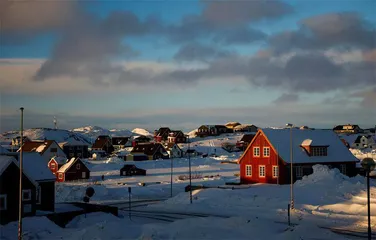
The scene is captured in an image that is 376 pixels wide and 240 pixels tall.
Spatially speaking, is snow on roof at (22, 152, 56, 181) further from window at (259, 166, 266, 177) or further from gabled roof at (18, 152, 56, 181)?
window at (259, 166, 266, 177)

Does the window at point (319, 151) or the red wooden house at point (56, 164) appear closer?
the window at point (319, 151)

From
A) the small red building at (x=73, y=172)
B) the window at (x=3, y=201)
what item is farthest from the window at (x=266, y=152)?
the window at (x=3, y=201)

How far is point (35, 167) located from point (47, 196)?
264cm

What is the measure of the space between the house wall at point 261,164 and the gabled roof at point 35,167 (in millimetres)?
28194

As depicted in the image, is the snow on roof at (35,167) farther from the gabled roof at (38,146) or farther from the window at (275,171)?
the gabled roof at (38,146)

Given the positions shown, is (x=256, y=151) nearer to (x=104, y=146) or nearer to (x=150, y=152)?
(x=150, y=152)

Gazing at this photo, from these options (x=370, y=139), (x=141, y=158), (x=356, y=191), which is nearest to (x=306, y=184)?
(x=356, y=191)

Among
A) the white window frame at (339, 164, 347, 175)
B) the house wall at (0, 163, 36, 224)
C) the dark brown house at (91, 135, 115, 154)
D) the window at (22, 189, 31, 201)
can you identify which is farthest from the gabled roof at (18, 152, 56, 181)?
the dark brown house at (91, 135, 115, 154)

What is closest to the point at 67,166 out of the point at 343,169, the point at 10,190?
the point at 343,169

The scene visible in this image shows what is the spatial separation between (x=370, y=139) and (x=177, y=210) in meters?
114

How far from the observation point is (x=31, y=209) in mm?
35062

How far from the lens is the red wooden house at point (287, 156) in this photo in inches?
2240

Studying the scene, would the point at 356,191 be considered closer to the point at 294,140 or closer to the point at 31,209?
the point at 294,140

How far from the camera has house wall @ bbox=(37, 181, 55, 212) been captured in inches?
1481
